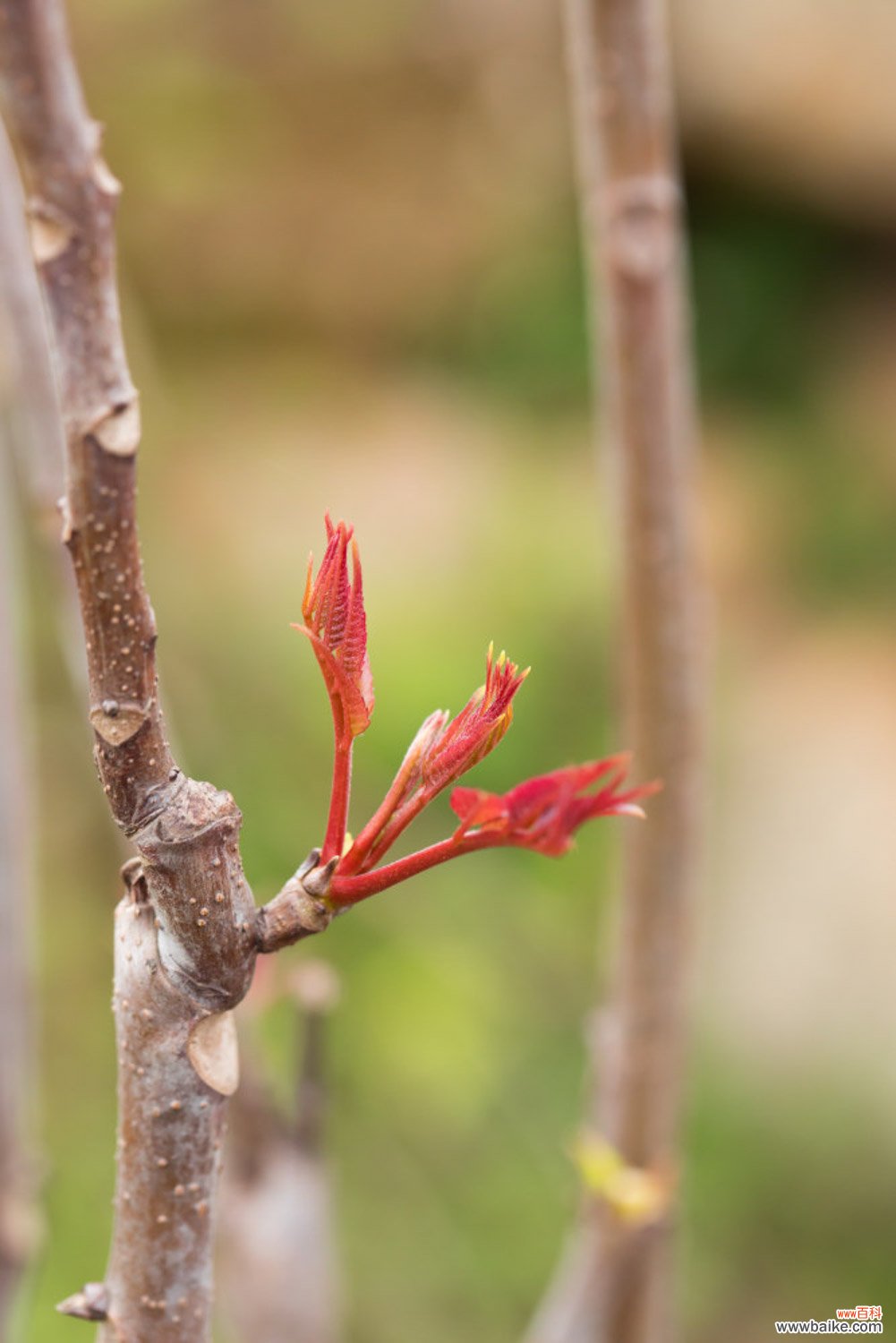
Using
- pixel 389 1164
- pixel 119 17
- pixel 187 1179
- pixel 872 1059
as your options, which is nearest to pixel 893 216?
pixel 119 17

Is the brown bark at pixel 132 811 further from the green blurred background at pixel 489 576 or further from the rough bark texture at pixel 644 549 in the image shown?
the green blurred background at pixel 489 576

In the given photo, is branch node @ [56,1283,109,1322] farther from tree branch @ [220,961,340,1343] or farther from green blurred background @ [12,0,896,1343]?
→ green blurred background @ [12,0,896,1343]

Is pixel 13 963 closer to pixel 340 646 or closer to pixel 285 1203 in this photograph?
pixel 285 1203

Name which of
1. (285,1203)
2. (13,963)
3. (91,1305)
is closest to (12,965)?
(13,963)

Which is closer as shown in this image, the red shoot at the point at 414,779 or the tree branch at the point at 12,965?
the red shoot at the point at 414,779

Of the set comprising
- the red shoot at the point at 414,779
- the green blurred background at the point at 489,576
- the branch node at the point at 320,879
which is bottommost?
the branch node at the point at 320,879

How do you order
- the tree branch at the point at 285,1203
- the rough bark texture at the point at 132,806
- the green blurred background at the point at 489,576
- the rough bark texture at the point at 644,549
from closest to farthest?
the rough bark texture at the point at 132,806 < the rough bark texture at the point at 644,549 < the tree branch at the point at 285,1203 < the green blurred background at the point at 489,576

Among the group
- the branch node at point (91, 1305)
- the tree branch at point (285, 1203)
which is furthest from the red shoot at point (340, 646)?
the tree branch at point (285, 1203)
